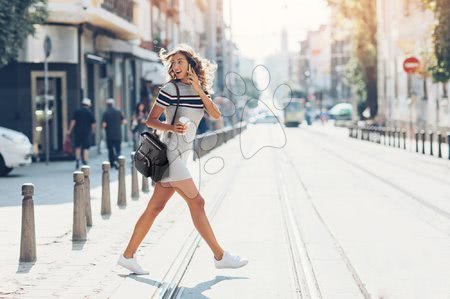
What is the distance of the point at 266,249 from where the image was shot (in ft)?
30.7

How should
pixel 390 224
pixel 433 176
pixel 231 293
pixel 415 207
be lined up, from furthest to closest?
pixel 433 176, pixel 415 207, pixel 390 224, pixel 231 293

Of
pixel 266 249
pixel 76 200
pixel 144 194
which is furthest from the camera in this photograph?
pixel 144 194

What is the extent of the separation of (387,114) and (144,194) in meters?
36.7

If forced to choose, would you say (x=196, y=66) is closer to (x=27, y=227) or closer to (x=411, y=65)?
(x=27, y=227)

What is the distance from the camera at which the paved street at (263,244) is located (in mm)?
7227

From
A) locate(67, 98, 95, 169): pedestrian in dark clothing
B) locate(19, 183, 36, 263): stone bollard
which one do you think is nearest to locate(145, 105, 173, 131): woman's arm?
locate(19, 183, 36, 263): stone bollard

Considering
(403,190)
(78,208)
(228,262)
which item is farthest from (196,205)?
(403,190)

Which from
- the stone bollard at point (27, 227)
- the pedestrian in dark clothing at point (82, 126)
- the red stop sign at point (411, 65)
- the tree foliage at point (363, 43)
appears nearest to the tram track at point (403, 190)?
the stone bollard at point (27, 227)

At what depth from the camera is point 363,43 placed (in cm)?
5378

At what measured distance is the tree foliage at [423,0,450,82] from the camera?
88.4 ft

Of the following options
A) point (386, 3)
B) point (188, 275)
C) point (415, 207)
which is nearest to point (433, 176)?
point (415, 207)

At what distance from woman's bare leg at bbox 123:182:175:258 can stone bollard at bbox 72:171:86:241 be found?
7.47ft

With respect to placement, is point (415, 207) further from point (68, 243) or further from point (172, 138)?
point (172, 138)

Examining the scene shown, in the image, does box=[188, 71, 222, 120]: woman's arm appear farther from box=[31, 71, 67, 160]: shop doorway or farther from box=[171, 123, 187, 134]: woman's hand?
box=[31, 71, 67, 160]: shop doorway
